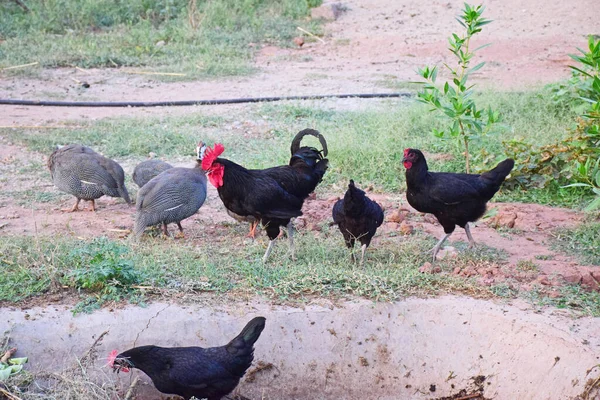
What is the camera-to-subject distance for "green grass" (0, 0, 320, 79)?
14086 mm

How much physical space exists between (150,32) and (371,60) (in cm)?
456

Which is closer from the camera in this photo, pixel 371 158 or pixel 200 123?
pixel 371 158

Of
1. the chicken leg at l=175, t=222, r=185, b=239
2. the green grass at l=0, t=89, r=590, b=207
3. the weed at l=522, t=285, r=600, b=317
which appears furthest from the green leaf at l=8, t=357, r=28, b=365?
the green grass at l=0, t=89, r=590, b=207

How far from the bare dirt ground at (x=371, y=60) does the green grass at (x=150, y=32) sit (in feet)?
1.83

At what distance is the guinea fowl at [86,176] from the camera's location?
7867mm

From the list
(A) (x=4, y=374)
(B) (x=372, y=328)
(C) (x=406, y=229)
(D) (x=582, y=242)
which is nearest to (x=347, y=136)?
(C) (x=406, y=229)

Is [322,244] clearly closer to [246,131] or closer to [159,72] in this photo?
[246,131]

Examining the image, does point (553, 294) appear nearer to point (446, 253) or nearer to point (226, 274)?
point (446, 253)

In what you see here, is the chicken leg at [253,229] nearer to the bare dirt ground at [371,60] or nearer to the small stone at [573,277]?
the small stone at [573,277]

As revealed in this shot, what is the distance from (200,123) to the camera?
35.2ft

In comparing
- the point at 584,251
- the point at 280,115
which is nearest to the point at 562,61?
the point at 280,115

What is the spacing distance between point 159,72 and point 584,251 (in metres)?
8.83

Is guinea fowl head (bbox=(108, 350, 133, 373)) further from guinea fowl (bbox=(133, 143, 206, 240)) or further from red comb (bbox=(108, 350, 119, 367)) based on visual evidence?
guinea fowl (bbox=(133, 143, 206, 240))

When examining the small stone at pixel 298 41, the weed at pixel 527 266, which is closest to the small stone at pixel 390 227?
the weed at pixel 527 266
